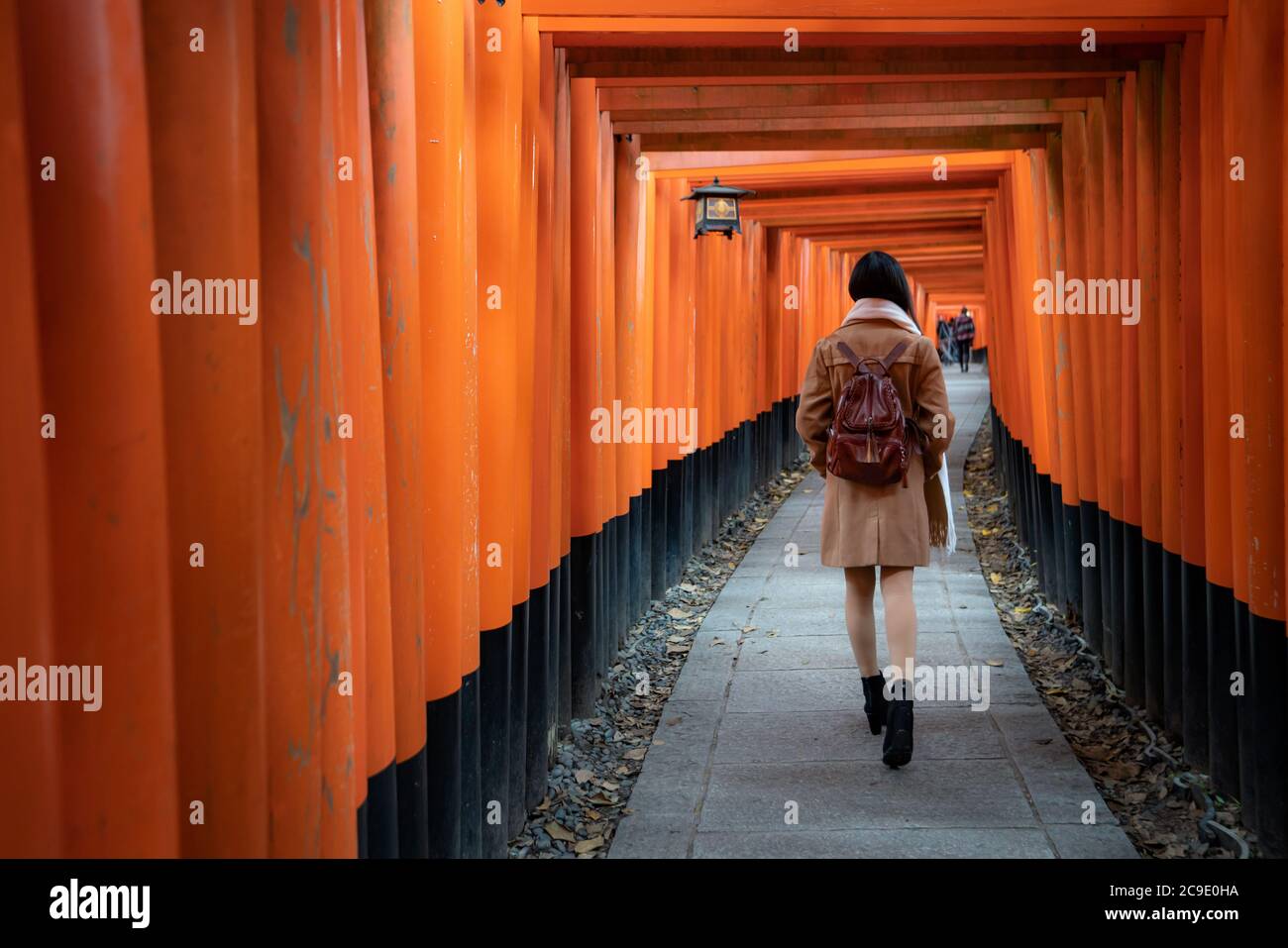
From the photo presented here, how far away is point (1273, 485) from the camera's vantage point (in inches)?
168

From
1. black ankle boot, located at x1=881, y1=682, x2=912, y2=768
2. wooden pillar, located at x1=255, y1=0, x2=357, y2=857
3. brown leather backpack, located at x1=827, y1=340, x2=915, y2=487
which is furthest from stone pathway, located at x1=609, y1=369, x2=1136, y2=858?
wooden pillar, located at x1=255, y1=0, x2=357, y2=857

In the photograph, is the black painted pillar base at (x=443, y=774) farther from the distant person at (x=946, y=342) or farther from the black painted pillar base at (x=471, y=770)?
the distant person at (x=946, y=342)

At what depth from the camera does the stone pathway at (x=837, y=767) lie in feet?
15.2

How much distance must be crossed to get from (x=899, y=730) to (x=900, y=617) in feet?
1.49

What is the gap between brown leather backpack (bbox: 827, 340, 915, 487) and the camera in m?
5.21

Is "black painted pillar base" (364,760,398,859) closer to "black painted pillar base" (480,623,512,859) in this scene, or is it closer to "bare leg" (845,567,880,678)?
"black painted pillar base" (480,623,512,859)

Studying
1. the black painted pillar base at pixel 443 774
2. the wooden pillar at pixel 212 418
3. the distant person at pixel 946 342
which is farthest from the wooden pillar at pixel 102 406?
the distant person at pixel 946 342

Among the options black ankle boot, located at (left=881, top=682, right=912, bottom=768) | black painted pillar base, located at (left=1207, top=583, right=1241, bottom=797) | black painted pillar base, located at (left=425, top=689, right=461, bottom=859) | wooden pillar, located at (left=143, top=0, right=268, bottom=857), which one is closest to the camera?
wooden pillar, located at (left=143, top=0, right=268, bottom=857)

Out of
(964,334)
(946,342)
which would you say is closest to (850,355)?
A: (964,334)

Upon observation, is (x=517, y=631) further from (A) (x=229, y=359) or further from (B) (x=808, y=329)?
(B) (x=808, y=329)

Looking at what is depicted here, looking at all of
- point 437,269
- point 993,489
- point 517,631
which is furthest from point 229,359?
point 993,489

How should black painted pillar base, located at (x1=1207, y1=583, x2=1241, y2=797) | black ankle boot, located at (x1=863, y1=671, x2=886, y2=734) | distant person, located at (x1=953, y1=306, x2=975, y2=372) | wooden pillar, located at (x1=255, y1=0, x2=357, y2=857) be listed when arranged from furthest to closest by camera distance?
distant person, located at (x1=953, y1=306, x2=975, y2=372) → black ankle boot, located at (x1=863, y1=671, x2=886, y2=734) → black painted pillar base, located at (x1=1207, y1=583, x2=1241, y2=797) → wooden pillar, located at (x1=255, y1=0, x2=357, y2=857)

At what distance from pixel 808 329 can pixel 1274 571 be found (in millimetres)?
17413

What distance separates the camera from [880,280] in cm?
545
